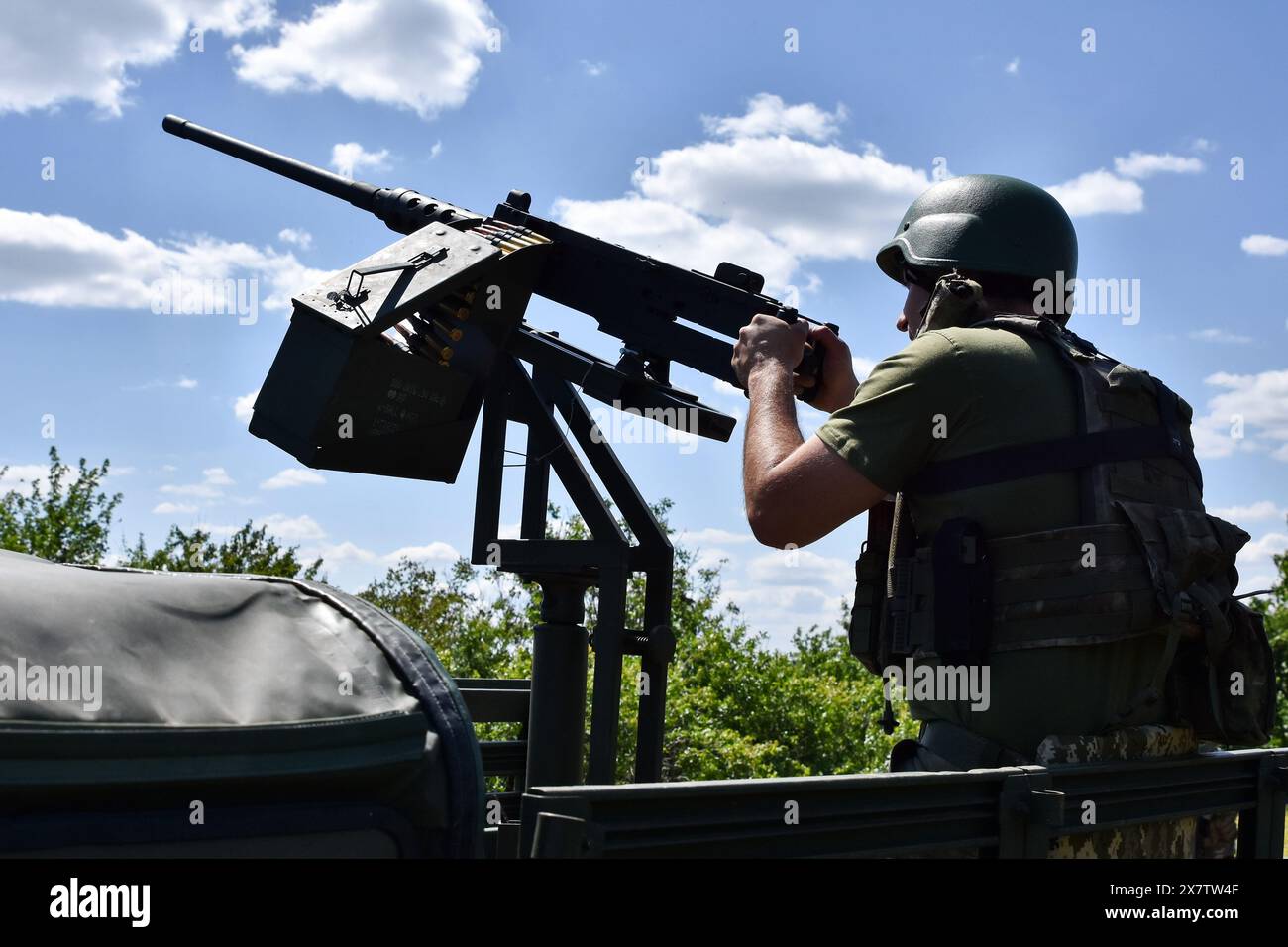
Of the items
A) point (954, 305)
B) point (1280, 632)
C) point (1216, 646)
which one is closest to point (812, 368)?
point (954, 305)

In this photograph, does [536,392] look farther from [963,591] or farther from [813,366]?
[963,591]

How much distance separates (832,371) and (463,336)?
5.45ft

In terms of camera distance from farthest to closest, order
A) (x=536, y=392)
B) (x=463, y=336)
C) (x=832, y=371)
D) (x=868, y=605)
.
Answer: (x=536, y=392) < (x=463, y=336) < (x=832, y=371) < (x=868, y=605)

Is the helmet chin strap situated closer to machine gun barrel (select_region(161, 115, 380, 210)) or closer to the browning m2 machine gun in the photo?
the browning m2 machine gun

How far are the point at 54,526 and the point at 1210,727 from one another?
56.7 ft

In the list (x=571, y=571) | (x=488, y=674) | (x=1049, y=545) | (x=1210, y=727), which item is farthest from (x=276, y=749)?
(x=488, y=674)

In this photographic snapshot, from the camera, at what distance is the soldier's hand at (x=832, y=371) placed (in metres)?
3.92

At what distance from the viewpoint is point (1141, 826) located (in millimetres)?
2838

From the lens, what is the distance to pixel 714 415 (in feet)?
16.0

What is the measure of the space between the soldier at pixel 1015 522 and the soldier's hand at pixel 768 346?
37cm

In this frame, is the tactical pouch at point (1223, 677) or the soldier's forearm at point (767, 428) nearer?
the soldier's forearm at point (767, 428)

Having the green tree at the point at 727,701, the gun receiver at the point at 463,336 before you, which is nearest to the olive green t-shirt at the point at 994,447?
the gun receiver at the point at 463,336

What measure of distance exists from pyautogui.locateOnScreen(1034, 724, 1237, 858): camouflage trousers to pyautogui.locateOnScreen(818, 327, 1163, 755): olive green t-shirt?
6 cm

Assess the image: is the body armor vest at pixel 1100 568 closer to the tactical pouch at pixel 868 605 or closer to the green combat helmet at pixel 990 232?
the tactical pouch at pixel 868 605
